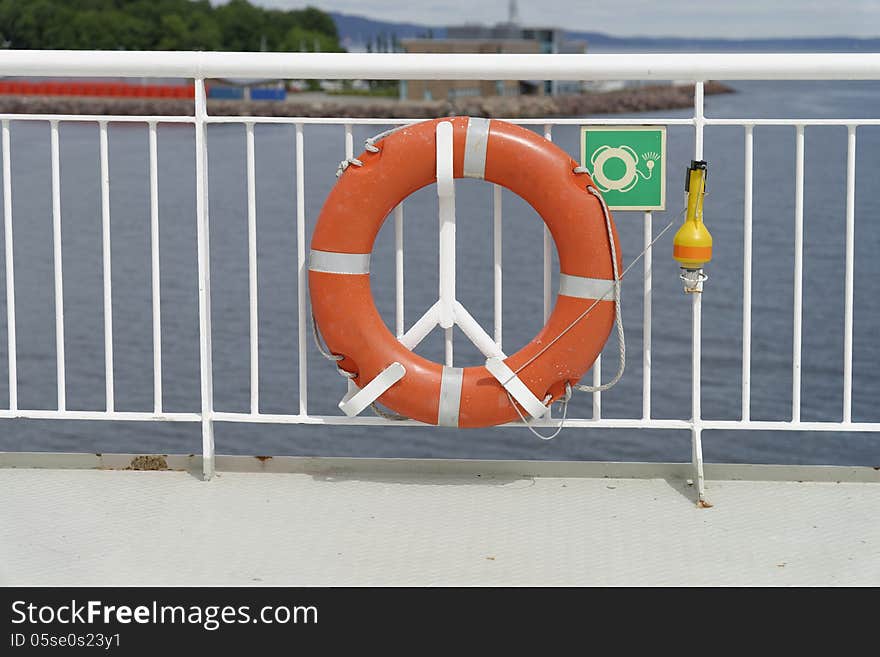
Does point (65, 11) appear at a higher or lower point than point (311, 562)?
higher

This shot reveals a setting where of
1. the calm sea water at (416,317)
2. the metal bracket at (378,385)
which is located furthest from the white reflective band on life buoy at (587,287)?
the calm sea water at (416,317)

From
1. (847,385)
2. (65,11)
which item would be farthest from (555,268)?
(65,11)

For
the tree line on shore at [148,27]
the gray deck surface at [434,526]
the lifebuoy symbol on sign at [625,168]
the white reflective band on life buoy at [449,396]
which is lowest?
the gray deck surface at [434,526]

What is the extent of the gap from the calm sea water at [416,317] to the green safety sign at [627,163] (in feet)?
5.07

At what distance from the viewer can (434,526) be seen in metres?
2.69

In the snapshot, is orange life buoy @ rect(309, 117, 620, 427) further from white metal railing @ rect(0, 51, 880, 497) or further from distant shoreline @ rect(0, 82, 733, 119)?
distant shoreline @ rect(0, 82, 733, 119)

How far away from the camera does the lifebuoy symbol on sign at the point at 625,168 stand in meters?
2.92

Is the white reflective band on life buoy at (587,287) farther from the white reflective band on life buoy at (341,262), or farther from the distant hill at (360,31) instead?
the distant hill at (360,31)

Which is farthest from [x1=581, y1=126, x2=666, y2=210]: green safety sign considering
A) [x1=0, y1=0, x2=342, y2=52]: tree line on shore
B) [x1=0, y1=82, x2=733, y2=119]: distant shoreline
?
[x1=0, y1=0, x2=342, y2=52]: tree line on shore

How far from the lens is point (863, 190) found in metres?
25.1

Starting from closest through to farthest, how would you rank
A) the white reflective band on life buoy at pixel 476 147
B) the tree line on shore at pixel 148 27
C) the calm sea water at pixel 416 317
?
1. the white reflective band on life buoy at pixel 476 147
2. the calm sea water at pixel 416 317
3. the tree line on shore at pixel 148 27

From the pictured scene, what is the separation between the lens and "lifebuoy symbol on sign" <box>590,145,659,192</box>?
292 cm
